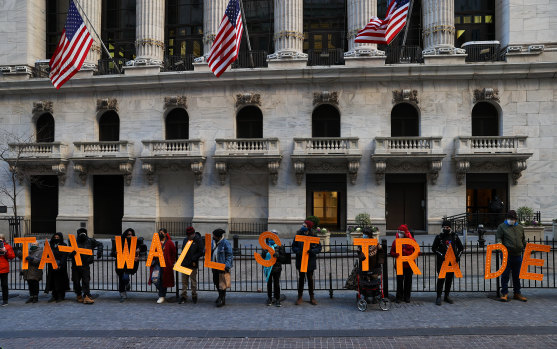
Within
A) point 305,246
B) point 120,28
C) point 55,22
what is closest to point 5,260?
point 305,246

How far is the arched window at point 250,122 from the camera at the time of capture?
2361cm

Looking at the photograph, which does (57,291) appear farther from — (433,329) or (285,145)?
(285,145)

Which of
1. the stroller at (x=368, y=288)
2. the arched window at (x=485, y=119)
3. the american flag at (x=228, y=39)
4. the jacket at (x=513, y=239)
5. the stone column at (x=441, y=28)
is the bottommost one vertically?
the stroller at (x=368, y=288)

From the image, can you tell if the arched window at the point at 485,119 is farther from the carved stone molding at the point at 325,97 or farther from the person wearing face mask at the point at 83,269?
the person wearing face mask at the point at 83,269

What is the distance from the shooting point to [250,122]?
77.6 ft

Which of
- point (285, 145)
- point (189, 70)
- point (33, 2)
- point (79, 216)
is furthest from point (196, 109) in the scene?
point (33, 2)

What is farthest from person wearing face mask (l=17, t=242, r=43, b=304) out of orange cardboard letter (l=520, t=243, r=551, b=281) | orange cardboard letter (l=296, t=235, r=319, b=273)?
orange cardboard letter (l=520, t=243, r=551, b=281)

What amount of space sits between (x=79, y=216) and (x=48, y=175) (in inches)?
152

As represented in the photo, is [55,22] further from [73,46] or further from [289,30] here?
[289,30]

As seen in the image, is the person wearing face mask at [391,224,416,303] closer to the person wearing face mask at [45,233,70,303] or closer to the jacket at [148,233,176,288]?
the jacket at [148,233,176,288]

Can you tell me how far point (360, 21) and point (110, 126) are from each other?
17.1m

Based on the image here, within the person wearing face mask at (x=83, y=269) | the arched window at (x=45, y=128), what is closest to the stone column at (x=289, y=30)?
the arched window at (x=45, y=128)

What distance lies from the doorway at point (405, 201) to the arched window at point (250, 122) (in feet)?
27.2

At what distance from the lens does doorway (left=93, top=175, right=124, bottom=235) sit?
24609 mm
